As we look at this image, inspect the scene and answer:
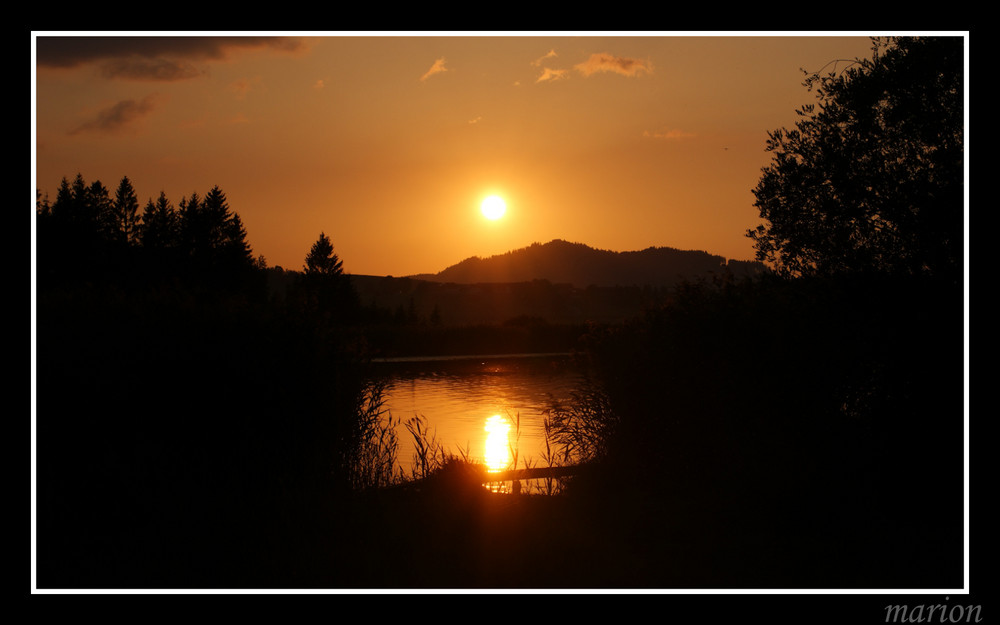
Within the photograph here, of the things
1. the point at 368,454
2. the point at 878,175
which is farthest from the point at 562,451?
the point at 878,175

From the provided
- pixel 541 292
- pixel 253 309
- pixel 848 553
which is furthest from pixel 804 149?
pixel 541 292

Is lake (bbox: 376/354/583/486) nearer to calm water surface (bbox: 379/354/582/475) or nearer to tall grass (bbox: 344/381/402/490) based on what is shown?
calm water surface (bbox: 379/354/582/475)

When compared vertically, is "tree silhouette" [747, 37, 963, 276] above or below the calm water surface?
above

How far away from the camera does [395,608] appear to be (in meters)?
6.12

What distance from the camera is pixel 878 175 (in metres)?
13.9

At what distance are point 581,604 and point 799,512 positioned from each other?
170 inches

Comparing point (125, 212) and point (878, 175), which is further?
point (125, 212)

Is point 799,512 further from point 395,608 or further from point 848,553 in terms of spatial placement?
point 395,608

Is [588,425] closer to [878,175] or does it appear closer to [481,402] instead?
[878,175]

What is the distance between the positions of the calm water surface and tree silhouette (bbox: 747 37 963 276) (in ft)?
19.5

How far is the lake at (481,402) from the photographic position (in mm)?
14766

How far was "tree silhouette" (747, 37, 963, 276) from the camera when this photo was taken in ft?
42.5

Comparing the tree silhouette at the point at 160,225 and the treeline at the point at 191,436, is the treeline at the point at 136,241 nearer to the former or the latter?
the tree silhouette at the point at 160,225

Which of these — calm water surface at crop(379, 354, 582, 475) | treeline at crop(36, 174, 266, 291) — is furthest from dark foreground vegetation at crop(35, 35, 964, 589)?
treeline at crop(36, 174, 266, 291)
